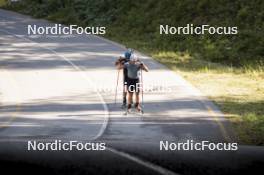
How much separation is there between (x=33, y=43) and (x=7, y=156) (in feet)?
82.1

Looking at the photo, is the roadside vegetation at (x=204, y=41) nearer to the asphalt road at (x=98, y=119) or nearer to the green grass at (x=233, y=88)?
the green grass at (x=233, y=88)

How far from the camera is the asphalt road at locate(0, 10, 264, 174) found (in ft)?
51.8

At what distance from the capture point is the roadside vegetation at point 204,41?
81.1 feet

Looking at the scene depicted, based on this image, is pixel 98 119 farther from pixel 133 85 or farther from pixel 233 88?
pixel 233 88

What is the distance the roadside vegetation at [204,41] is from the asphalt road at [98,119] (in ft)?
3.45

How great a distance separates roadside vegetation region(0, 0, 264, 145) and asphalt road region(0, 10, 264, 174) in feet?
3.45

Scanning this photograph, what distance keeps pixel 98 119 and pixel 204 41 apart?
1663cm

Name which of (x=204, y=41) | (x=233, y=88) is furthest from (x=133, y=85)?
(x=204, y=41)

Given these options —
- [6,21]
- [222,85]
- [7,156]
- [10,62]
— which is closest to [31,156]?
[7,156]

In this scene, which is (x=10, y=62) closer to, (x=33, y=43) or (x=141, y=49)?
(x=33, y=43)

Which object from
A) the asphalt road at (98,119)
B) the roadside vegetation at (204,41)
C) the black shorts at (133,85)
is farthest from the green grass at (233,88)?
the black shorts at (133,85)

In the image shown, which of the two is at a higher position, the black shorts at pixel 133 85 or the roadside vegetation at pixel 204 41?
the roadside vegetation at pixel 204 41

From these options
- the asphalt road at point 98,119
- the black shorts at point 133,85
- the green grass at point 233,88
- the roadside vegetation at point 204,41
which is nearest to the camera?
the asphalt road at point 98,119

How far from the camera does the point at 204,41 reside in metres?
36.6
